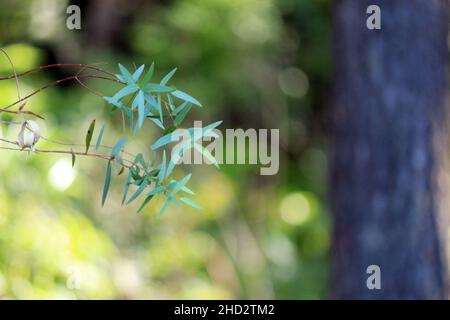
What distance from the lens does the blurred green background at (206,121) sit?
10.7ft

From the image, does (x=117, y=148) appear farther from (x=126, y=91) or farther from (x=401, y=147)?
(x=401, y=147)

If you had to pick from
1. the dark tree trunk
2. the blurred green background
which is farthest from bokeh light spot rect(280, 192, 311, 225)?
the dark tree trunk

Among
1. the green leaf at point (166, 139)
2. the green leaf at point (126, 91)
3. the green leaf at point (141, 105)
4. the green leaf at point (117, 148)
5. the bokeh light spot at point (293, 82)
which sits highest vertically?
the bokeh light spot at point (293, 82)

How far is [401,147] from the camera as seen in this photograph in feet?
8.23

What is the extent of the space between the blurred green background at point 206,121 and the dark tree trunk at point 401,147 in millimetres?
1113

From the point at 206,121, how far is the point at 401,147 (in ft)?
8.09

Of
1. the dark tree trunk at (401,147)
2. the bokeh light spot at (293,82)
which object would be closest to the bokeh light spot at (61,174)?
the dark tree trunk at (401,147)

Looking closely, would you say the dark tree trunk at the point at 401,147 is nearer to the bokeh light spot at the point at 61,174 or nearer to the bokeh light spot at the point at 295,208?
the bokeh light spot at the point at 61,174

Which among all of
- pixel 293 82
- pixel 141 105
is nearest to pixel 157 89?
pixel 141 105

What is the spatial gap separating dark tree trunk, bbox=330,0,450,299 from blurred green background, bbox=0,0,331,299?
111 cm

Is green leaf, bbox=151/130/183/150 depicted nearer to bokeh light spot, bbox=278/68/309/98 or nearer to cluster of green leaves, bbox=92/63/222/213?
cluster of green leaves, bbox=92/63/222/213

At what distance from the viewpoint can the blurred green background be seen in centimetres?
326
